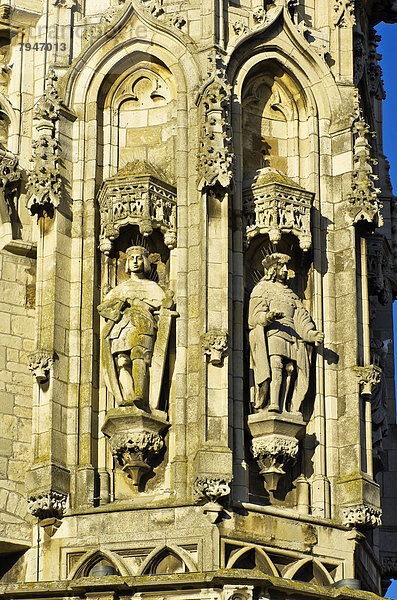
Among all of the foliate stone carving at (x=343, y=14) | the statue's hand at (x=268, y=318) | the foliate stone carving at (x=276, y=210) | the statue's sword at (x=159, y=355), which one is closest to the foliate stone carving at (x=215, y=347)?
the statue's sword at (x=159, y=355)

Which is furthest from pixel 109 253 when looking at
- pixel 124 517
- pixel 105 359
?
pixel 124 517

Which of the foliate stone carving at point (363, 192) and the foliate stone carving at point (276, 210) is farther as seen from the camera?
the foliate stone carving at point (363, 192)

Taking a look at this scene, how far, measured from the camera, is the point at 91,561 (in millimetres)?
27375

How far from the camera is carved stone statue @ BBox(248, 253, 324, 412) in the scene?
92.4 feet

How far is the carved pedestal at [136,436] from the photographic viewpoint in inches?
1093

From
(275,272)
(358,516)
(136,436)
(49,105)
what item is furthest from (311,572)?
(49,105)

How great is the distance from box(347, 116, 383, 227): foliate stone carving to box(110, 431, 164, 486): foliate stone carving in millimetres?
4426

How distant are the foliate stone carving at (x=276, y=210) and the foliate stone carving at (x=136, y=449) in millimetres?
3253

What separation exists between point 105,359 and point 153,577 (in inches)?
133

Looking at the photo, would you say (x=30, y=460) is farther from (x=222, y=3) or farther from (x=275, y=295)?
(x=222, y=3)

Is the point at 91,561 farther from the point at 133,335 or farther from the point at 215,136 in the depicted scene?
the point at 215,136

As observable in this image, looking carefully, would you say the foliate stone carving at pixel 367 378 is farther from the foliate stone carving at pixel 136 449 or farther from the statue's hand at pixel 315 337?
the foliate stone carving at pixel 136 449

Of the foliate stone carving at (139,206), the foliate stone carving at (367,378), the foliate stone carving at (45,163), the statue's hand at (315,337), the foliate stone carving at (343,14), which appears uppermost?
the foliate stone carving at (343,14)

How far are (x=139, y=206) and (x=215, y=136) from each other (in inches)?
55.6
